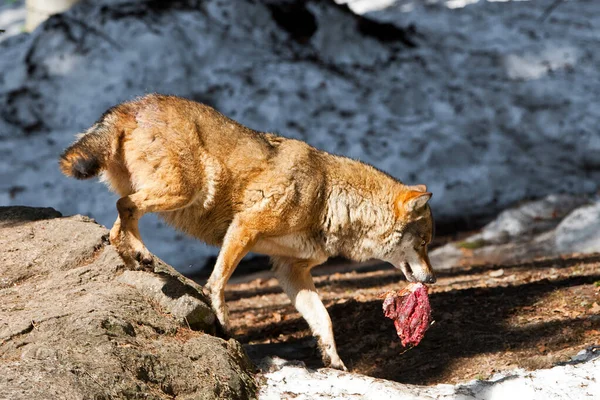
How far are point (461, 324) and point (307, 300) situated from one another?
1551mm

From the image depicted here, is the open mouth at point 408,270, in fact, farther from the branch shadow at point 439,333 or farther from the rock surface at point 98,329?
the rock surface at point 98,329

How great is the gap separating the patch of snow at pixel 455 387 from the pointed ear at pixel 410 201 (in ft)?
5.89

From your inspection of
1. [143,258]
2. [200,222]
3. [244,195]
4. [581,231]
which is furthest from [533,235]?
[143,258]

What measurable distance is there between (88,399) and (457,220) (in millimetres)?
9327

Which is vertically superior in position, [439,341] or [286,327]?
[439,341]

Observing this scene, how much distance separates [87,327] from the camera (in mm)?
4941

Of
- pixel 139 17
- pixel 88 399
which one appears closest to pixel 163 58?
pixel 139 17

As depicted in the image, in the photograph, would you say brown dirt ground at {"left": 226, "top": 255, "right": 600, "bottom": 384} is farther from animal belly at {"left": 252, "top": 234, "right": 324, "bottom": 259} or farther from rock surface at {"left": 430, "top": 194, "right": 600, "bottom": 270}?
rock surface at {"left": 430, "top": 194, "right": 600, "bottom": 270}

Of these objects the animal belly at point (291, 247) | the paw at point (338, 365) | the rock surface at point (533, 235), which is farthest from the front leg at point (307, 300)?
the rock surface at point (533, 235)

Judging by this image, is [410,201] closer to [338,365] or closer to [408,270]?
[408,270]

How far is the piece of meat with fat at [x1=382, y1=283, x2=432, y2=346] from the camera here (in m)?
6.53

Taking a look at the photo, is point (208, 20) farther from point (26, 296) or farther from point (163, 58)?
point (26, 296)

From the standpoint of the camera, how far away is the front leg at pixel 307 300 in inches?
265

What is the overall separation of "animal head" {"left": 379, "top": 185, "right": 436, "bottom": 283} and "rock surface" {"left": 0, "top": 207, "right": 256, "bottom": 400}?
2004 mm
